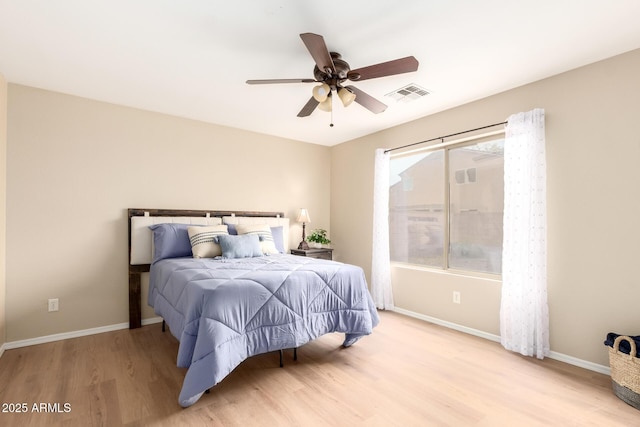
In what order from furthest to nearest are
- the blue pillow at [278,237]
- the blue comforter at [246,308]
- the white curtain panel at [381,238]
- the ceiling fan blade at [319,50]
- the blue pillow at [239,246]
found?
1. the white curtain panel at [381,238]
2. the blue pillow at [278,237]
3. the blue pillow at [239,246]
4. the blue comforter at [246,308]
5. the ceiling fan blade at [319,50]

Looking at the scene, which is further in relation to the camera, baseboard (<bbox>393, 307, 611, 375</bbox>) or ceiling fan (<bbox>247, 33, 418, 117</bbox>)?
baseboard (<bbox>393, 307, 611, 375</bbox>)

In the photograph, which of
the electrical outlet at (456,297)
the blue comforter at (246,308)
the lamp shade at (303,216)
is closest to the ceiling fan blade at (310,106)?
→ the blue comforter at (246,308)

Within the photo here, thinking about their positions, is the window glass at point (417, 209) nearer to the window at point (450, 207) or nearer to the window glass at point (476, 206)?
the window at point (450, 207)

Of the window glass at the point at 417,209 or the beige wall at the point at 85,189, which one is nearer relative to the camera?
the beige wall at the point at 85,189

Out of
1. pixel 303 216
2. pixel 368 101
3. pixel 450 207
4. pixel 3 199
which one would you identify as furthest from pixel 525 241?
pixel 3 199

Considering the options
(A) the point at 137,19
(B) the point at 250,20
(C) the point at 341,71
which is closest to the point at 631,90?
(C) the point at 341,71

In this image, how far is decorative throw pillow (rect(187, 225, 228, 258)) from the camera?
3.33 m

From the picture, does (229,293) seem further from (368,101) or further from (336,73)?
(368,101)

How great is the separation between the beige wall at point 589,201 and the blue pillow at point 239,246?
2451 mm

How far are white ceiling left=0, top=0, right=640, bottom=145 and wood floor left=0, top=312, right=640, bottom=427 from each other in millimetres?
2491

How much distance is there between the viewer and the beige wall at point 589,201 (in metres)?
2.39

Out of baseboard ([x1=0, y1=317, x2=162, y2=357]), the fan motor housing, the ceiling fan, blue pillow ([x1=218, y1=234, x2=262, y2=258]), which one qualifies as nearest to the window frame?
the ceiling fan

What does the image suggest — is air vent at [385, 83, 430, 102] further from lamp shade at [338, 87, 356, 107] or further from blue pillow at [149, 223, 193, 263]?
blue pillow at [149, 223, 193, 263]

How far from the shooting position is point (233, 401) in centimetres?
205
